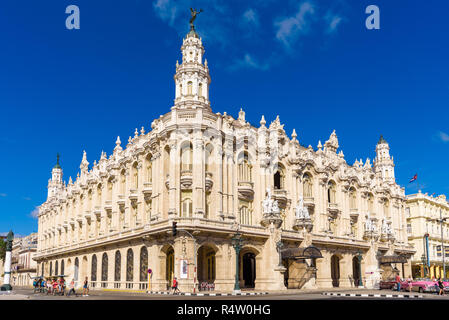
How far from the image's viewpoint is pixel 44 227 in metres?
87.7

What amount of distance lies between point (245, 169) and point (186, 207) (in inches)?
329

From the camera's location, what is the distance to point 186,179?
43.6 meters

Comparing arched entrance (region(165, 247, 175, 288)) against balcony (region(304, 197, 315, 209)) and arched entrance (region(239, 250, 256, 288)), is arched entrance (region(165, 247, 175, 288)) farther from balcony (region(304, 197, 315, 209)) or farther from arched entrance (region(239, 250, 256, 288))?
balcony (region(304, 197, 315, 209))

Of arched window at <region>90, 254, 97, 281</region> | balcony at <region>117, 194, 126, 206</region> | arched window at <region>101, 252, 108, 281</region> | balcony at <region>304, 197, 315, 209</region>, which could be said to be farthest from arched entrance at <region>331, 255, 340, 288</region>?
arched window at <region>90, 254, 97, 281</region>

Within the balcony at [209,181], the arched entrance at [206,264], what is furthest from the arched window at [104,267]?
the balcony at [209,181]

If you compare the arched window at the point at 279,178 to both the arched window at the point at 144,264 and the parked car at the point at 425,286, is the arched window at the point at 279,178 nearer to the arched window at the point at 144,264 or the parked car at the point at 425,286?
the arched window at the point at 144,264

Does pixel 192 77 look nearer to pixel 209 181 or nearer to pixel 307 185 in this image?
pixel 209 181

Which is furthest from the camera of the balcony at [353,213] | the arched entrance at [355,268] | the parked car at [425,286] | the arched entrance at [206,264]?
the balcony at [353,213]

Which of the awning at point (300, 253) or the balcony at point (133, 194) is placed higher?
the balcony at point (133, 194)

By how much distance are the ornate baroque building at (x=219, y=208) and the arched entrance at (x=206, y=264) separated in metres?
0.10

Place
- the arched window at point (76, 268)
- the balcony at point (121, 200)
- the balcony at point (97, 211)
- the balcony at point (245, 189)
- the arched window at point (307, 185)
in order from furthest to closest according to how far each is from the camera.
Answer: the arched window at point (76, 268) → the balcony at point (97, 211) → the arched window at point (307, 185) → the balcony at point (121, 200) → the balcony at point (245, 189)

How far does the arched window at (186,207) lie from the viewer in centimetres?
4356
